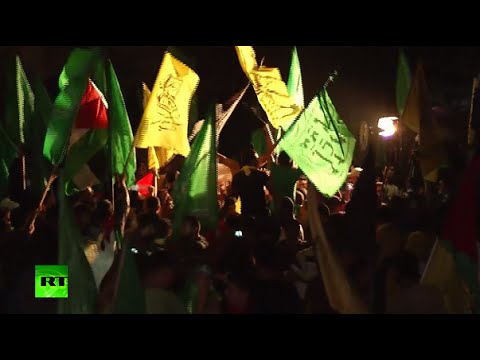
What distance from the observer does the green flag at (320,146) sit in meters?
5.54

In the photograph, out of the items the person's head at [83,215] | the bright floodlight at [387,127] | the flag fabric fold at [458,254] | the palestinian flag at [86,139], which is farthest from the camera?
the bright floodlight at [387,127]

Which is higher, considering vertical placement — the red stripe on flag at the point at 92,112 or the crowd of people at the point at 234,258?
the red stripe on flag at the point at 92,112

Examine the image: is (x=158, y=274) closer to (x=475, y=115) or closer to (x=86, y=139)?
(x=86, y=139)

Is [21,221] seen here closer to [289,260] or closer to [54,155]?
[54,155]

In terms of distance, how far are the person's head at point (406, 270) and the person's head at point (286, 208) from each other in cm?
164

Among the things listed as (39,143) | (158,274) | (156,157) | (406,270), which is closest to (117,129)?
(39,143)

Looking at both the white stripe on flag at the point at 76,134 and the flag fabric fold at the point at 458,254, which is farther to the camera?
the white stripe on flag at the point at 76,134

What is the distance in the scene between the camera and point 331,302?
4.50 m

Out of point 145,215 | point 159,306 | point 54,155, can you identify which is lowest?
point 159,306

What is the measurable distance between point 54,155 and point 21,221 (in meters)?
0.62

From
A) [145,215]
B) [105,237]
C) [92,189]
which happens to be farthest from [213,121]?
[92,189]

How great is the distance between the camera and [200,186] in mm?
5328

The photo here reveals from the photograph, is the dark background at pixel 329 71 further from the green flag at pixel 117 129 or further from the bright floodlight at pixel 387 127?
the green flag at pixel 117 129

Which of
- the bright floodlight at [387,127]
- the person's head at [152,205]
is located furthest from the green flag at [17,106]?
the bright floodlight at [387,127]
